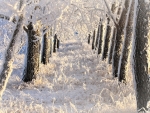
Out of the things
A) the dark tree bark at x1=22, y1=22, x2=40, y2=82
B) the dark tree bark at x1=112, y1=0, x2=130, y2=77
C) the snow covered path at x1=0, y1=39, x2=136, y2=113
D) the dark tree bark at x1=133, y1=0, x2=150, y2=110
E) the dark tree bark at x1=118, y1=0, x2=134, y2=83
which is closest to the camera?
the dark tree bark at x1=133, y1=0, x2=150, y2=110

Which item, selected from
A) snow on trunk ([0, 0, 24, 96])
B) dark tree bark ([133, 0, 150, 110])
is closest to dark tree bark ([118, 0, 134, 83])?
snow on trunk ([0, 0, 24, 96])

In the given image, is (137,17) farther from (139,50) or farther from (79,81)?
(79,81)

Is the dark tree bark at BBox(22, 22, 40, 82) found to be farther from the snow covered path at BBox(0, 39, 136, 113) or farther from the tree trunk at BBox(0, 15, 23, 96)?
the tree trunk at BBox(0, 15, 23, 96)

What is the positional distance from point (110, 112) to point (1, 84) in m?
3.26

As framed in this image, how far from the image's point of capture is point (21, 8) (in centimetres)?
918

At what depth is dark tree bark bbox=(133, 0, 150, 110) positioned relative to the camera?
6.51 meters

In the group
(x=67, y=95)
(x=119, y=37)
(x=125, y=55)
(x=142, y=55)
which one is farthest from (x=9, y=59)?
(x=119, y=37)

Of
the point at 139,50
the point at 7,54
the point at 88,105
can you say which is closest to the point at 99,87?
the point at 88,105

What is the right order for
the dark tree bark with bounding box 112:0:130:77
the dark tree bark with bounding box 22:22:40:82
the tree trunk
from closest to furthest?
1. the tree trunk
2. the dark tree bark with bounding box 112:0:130:77
3. the dark tree bark with bounding box 22:22:40:82

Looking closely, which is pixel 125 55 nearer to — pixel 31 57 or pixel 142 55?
pixel 31 57

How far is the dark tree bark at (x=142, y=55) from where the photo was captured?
651cm

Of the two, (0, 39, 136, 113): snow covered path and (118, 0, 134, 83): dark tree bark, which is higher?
(118, 0, 134, 83): dark tree bark

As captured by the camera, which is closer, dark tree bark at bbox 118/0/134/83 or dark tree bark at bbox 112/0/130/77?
dark tree bark at bbox 118/0/134/83

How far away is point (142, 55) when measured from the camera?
6.62 meters
